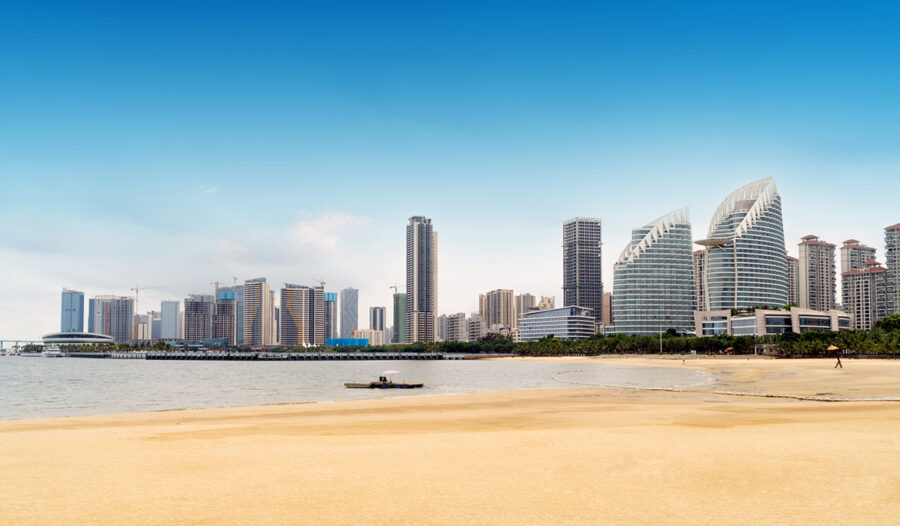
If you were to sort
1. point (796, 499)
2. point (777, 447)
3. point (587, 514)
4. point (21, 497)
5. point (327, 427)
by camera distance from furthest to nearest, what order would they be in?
point (327, 427) → point (777, 447) → point (21, 497) → point (796, 499) → point (587, 514)

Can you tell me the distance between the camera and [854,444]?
1716 cm

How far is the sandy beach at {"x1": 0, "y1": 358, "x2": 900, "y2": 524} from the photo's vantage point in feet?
36.0

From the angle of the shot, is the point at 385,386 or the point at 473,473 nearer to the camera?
the point at 473,473

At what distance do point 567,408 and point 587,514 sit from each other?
25051 millimetres

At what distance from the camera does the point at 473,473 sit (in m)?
A: 14.5

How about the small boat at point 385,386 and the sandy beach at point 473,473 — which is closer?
the sandy beach at point 473,473

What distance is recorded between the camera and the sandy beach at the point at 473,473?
1098 cm

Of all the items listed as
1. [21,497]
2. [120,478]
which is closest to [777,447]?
[120,478]

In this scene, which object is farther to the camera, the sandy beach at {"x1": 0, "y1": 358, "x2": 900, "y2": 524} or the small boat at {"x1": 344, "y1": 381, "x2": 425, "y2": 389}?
the small boat at {"x1": 344, "y1": 381, "x2": 425, "y2": 389}

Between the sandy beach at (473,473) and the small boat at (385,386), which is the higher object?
the sandy beach at (473,473)

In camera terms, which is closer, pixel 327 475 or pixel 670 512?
pixel 670 512

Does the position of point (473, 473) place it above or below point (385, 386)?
above

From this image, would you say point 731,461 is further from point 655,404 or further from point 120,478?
point 655,404

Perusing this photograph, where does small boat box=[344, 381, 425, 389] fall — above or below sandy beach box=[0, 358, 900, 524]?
below
